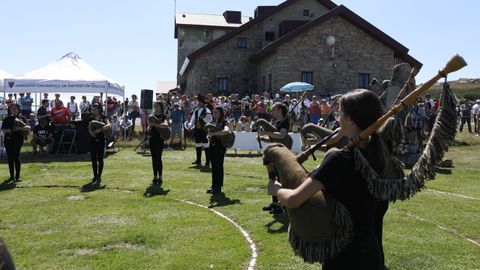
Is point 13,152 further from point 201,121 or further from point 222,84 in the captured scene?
point 222,84

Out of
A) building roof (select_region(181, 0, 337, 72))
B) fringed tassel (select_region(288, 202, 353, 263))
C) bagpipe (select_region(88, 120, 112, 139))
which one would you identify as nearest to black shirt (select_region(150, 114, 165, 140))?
bagpipe (select_region(88, 120, 112, 139))

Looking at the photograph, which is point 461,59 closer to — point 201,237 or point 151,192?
point 201,237

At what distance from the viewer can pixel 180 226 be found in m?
8.28

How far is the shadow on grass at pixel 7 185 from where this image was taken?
1234 centimetres

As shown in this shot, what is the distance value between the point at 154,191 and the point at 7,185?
13.6 feet

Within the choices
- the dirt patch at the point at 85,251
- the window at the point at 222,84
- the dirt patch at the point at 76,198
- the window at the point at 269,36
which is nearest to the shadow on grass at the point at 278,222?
the dirt patch at the point at 85,251

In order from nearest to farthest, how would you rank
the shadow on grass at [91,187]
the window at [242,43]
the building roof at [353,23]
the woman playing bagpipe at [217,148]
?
the woman playing bagpipe at [217,148], the shadow on grass at [91,187], the building roof at [353,23], the window at [242,43]

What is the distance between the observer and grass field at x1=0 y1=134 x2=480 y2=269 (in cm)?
652

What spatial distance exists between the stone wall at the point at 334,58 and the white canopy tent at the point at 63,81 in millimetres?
15197

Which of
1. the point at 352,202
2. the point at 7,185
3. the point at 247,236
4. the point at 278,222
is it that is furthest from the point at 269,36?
the point at 352,202

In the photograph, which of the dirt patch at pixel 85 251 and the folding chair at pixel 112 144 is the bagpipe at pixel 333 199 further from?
the folding chair at pixel 112 144

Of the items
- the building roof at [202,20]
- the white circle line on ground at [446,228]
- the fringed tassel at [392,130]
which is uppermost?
the building roof at [202,20]

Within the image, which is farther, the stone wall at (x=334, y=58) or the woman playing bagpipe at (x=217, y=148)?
the stone wall at (x=334, y=58)

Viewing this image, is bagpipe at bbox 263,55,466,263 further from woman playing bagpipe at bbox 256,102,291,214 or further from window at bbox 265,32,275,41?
window at bbox 265,32,275,41
